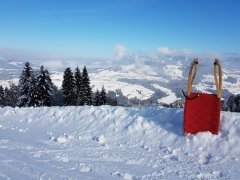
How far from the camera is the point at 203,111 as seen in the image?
33.8ft

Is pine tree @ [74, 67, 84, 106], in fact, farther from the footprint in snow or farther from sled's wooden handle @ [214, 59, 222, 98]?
the footprint in snow

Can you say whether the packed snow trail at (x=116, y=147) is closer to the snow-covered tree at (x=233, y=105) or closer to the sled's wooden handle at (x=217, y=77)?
the sled's wooden handle at (x=217, y=77)

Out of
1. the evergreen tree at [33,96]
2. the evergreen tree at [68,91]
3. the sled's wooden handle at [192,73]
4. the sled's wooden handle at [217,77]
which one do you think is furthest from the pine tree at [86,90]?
the sled's wooden handle at [217,77]

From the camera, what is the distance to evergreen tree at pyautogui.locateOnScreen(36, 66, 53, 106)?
40.6m

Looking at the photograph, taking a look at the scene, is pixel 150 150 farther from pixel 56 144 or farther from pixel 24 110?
pixel 24 110

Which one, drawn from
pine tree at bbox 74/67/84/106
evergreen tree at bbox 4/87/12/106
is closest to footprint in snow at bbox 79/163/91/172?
pine tree at bbox 74/67/84/106

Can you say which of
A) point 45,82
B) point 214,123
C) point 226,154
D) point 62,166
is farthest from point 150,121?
point 45,82

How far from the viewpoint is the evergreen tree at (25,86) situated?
41.8 meters

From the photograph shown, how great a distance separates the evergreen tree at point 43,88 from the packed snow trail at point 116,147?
26.3 metres

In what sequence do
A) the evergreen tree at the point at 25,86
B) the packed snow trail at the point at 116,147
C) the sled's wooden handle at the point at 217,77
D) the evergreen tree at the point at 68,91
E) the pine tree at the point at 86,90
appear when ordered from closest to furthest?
1. the packed snow trail at the point at 116,147
2. the sled's wooden handle at the point at 217,77
3. the evergreen tree at the point at 25,86
4. the evergreen tree at the point at 68,91
5. the pine tree at the point at 86,90

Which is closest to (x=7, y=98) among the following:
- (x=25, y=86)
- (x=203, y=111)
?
(x=25, y=86)

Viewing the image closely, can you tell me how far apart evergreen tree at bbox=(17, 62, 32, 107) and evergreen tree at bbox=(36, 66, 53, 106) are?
216 cm

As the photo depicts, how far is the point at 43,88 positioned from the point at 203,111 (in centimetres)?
3282

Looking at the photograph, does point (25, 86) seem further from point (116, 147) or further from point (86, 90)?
point (116, 147)
